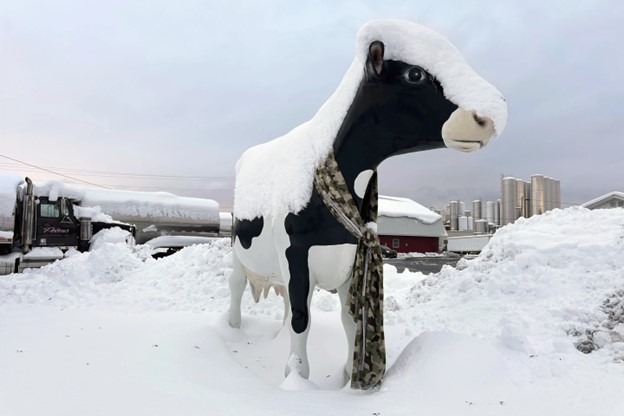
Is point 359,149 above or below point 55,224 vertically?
above

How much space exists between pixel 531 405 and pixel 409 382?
2.48ft

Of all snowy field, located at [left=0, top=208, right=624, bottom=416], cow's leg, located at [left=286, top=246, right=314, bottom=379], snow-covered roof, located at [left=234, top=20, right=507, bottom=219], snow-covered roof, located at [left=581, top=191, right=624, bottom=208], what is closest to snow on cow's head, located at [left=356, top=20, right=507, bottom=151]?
snow-covered roof, located at [left=234, top=20, right=507, bottom=219]

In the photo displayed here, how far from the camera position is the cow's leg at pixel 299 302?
327 centimetres

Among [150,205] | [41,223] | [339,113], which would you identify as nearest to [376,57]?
[339,113]

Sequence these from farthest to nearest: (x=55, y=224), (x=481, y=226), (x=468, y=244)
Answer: (x=481, y=226), (x=468, y=244), (x=55, y=224)

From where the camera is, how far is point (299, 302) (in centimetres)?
330

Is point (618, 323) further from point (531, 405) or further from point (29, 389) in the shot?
point (29, 389)

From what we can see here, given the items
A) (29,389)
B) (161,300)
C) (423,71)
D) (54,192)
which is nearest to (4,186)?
(54,192)

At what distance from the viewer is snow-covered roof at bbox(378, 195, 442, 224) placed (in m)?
37.3

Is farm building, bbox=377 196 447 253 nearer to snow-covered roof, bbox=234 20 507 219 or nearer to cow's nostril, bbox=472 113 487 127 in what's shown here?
snow-covered roof, bbox=234 20 507 219

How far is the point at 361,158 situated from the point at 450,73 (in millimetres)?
838

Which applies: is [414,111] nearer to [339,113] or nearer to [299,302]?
[339,113]

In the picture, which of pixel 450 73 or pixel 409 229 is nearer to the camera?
pixel 450 73

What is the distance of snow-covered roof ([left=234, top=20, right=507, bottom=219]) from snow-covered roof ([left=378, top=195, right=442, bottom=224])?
104ft
